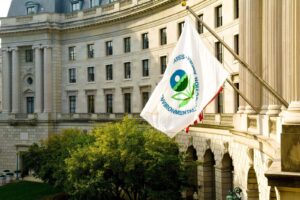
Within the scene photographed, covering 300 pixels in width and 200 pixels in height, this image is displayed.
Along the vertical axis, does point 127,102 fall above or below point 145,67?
below

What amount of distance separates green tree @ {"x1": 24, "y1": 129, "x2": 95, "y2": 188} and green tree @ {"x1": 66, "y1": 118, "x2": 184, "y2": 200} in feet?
12.9

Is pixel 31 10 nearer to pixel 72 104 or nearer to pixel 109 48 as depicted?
pixel 72 104

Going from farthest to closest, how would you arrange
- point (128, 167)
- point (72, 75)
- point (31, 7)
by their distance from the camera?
point (31, 7), point (72, 75), point (128, 167)

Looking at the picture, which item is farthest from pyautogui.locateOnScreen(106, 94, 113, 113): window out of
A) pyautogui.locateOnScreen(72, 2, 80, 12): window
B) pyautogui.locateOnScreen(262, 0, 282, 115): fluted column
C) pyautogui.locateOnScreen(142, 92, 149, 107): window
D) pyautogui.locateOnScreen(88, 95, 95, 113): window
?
pyautogui.locateOnScreen(262, 0, 282, 115): fluted column

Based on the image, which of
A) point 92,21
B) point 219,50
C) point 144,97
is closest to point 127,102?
point 144,97

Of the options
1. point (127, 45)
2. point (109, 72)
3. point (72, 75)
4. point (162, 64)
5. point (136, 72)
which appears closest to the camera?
point (162, 64)

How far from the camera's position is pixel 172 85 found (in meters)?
18.9

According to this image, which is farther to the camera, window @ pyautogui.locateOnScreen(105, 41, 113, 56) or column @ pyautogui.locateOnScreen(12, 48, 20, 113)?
column @ pyautogui.locateOnScreen(12, 48, 20, 113)

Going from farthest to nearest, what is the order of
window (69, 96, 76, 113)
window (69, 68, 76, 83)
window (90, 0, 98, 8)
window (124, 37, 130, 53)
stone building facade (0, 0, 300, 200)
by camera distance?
window (69, 96, 76, 113), window (69, 68, 76, 83), window (90, 0, 98, 8), window (124, 37, 130, 53), stone building facade (0, 0, 300, 200)

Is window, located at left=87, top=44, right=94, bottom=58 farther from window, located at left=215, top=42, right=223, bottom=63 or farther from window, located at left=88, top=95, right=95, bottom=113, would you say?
window, located at left=215, top=42, right=223, bottom=63

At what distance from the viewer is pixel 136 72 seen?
6366cm

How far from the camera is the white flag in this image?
1808 cm

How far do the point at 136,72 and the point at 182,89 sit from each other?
1787 inches

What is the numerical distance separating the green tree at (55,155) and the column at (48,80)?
19.2m
